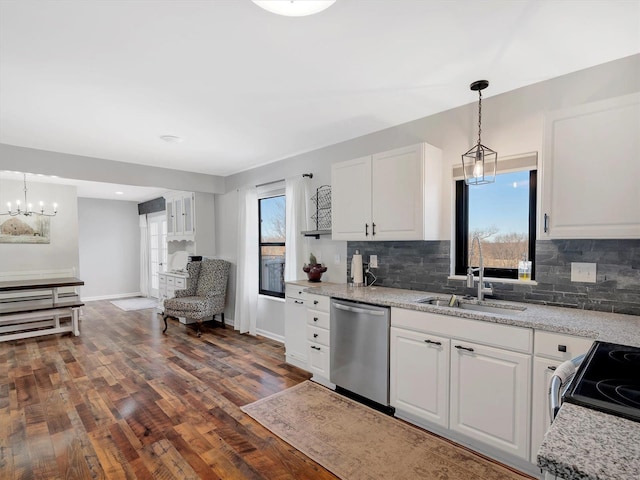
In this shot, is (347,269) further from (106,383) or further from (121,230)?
(121,230)

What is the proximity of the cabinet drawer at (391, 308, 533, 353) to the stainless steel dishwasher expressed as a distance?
0.16 m

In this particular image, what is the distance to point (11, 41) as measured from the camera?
1.82 metres

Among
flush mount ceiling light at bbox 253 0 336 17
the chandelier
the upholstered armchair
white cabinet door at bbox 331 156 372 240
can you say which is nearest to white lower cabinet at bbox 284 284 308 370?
white cabinet door at bbox 331 156 372 240

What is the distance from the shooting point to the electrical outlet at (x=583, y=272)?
6.89ft

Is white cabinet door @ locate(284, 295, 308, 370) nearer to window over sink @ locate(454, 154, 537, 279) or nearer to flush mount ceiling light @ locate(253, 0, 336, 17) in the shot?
window over sink @ locate(454, 154, 537, 279)

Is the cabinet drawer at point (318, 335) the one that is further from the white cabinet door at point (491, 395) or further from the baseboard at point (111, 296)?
the baseboard at point (111, 296)

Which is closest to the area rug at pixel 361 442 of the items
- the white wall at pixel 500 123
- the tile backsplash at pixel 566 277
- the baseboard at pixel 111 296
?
the tile backsplash at pixel 566 277

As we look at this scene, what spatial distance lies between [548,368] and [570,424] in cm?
124

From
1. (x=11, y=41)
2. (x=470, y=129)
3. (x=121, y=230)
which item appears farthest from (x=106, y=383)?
(x=121, y=230)

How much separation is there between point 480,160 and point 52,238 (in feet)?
23.7

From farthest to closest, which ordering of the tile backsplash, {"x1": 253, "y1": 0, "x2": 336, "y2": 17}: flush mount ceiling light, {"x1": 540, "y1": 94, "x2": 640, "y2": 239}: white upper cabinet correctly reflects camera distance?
the tile backsplash < {"x1": 540, "y1": 94, "x2": 640, "y2": 239}: white upper cabinet < {"x1": 253, "y1": 0, "x2": 336, "y2": 17}: flush mount ceiling light

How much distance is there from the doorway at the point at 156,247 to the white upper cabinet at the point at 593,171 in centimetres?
710

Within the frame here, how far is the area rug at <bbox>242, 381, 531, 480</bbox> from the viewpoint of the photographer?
1972 mm

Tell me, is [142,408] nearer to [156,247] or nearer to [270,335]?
[270,335]
